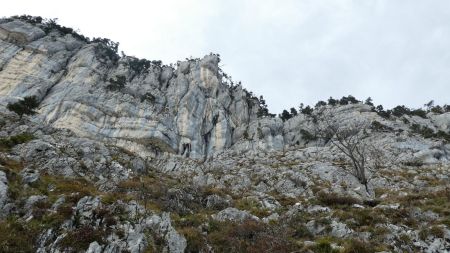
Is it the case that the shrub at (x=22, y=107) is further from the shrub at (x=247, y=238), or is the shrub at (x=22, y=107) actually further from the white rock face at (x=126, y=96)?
the shrub at (x=247, y=238)

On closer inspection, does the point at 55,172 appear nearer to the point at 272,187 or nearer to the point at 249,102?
the point at 272,187

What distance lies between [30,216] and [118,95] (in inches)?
2767

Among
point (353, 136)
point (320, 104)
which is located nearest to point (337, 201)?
point (353, 136)

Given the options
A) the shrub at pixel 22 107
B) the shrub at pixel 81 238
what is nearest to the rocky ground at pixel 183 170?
the shrub at pixel 81 238

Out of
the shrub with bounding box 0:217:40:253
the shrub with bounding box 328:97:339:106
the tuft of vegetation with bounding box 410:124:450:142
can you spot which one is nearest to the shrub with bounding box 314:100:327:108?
the shrub with bounding box 328:97:339:106

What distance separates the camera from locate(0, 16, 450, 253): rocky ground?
19.9m

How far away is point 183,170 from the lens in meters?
58.7

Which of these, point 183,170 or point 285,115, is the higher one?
point 285,115

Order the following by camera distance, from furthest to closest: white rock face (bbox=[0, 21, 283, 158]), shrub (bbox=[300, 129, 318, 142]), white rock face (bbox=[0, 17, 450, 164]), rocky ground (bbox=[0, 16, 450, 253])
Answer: shrub (bbox=[300, 129, 318, 142]), white rock face (bbox=[0, 21, 283, 158]), white rock face (bbox=[0, 17, 450, 164]), rocky ground (bbox=[0, 16, 450, 253])

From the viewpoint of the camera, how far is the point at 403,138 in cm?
7312

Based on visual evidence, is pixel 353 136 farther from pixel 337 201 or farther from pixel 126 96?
pixel 337 201

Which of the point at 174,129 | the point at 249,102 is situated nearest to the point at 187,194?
the point at 174,129

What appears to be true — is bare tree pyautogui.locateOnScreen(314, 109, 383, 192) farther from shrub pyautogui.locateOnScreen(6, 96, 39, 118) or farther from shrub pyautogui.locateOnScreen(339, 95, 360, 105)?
shrub pyautogui.locateOnScreen(6, 96, 39, 118)

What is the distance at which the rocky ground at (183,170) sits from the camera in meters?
19.9
